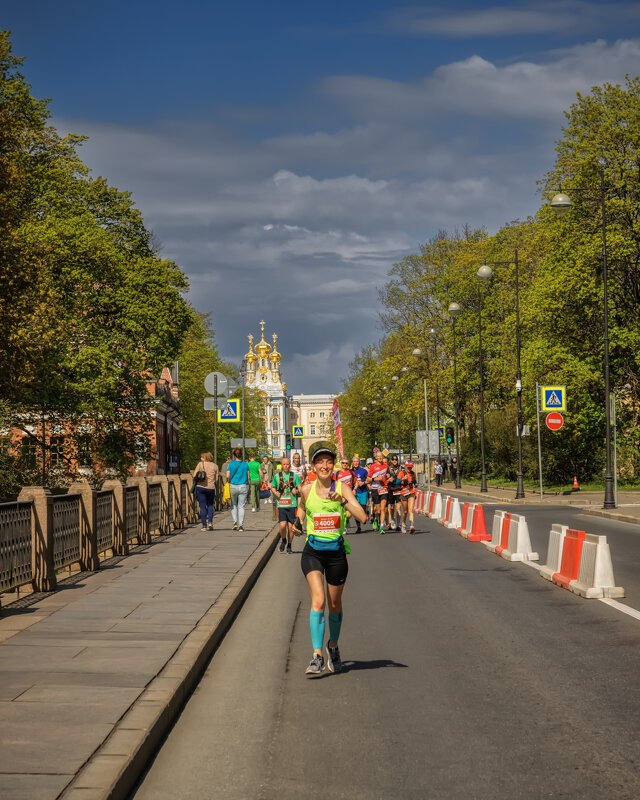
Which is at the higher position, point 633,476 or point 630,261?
point 630,261

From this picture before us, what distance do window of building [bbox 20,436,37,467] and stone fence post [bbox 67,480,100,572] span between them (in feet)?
78.9

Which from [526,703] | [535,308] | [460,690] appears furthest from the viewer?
[535,308]

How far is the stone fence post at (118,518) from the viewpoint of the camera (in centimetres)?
1792

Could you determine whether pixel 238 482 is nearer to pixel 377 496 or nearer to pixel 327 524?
pixel 377 496

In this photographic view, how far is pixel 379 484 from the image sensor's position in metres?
26.3

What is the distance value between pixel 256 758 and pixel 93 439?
39.5 meters

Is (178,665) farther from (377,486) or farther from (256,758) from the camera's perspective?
(377,486)

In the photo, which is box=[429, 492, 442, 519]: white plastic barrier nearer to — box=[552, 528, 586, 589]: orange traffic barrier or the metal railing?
the metal railing

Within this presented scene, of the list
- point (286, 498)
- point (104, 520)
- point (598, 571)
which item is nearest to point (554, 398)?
point (286, 498)

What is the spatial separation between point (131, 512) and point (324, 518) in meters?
12.0

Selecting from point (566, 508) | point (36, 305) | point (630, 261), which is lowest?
point (566, 508)

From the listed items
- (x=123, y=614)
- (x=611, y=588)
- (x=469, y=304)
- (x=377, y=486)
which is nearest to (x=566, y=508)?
(x=377, y=486)

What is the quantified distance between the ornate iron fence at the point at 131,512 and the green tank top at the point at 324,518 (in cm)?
1048

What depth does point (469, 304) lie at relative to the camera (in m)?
70.6
